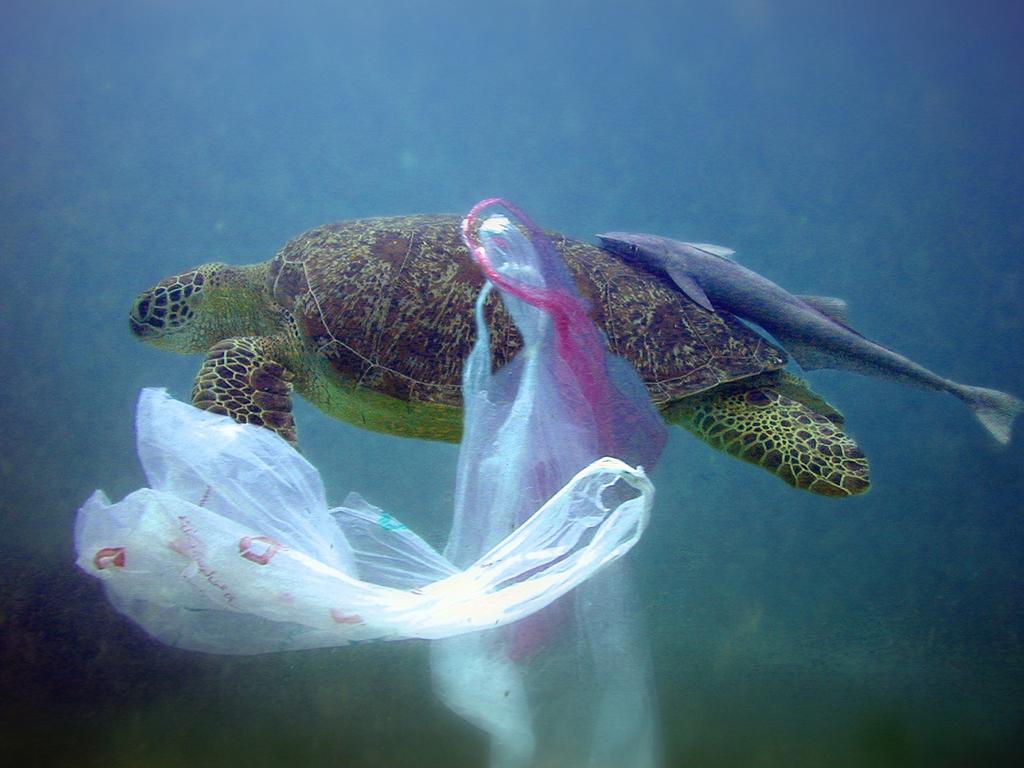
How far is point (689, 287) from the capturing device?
2.92m

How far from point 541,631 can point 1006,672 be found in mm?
5727

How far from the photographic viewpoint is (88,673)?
11.1ft

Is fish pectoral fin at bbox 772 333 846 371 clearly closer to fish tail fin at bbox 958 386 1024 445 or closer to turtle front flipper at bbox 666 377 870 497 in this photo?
turtle front flipper at bbox 666 377 870 497

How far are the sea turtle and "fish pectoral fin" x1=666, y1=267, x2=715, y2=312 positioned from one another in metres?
0.04

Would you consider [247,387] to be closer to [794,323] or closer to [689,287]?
[689,287]

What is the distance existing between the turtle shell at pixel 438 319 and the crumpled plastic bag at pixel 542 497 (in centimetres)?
50

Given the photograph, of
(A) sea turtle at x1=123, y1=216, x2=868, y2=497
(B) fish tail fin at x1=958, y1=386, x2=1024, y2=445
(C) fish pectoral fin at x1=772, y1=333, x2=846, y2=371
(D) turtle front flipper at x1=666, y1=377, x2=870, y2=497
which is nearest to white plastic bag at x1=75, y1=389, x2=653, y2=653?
(A) sea turtle at x1=123, y1=216, x2=868, y2=497

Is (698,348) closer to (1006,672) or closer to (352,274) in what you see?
(352,274)

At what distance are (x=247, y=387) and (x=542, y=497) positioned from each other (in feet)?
4.59

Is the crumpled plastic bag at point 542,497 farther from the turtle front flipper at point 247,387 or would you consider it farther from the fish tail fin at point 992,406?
the fish tail fin at point 992,406

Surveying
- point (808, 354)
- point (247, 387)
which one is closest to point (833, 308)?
point (808, 354)

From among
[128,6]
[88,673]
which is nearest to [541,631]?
[88,673]

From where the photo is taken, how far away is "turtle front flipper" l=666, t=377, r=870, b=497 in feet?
8.24

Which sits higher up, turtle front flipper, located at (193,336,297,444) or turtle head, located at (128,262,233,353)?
turtle head, located at (128,262,233,353)
